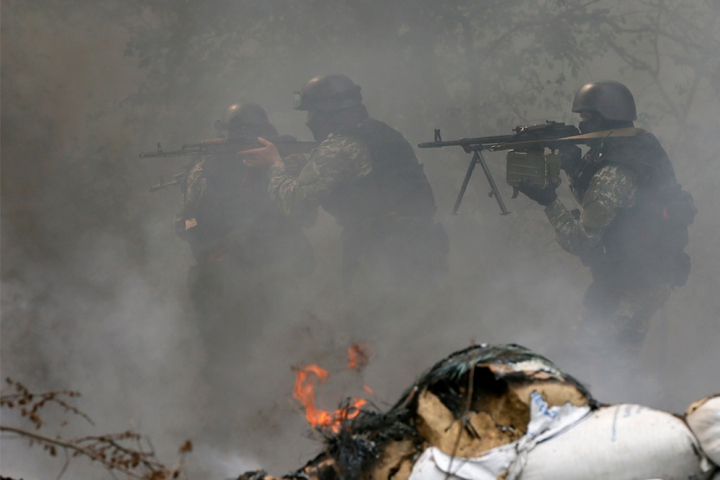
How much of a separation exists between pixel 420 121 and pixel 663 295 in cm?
359

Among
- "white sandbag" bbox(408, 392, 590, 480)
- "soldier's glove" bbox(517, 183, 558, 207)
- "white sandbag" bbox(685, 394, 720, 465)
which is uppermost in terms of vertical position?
"soldier's glove" bbox(517, 183, 558, 207)

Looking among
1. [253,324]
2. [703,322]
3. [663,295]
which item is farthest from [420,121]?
[703,322]

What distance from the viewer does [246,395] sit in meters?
7.22

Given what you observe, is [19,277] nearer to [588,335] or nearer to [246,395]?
[246,395]

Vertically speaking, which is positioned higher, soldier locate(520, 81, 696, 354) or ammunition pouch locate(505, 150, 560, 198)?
ammunition pouch locate(505, 150, 560, 198)

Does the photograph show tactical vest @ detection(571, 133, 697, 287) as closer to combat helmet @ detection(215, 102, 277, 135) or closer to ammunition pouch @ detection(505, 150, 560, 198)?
ammunition pouch @ detection(505, 150, 560, 198)

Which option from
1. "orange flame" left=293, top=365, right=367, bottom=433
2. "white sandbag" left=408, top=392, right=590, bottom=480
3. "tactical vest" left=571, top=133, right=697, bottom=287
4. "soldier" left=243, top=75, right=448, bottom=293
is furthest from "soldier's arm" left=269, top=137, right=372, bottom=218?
"white sandbag" left=408, top=392, right=590, bottom=480

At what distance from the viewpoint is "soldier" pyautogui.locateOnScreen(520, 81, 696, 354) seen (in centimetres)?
538

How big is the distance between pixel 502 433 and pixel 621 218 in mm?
3699

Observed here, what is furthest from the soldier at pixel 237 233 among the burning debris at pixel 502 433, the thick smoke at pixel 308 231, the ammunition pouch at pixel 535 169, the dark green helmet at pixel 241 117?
the burning debris at pixel 502 433

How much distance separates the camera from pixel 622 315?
5738mm

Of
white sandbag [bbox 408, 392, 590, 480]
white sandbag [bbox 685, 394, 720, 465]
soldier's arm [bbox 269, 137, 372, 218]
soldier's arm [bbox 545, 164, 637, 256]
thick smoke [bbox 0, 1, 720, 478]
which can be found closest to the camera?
white sandbag [bbox 685, 394, 720, 465]

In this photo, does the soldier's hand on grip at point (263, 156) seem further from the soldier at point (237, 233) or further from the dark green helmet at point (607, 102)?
the dark green helmet at point (607, 102)

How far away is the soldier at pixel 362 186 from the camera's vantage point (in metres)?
6.23
